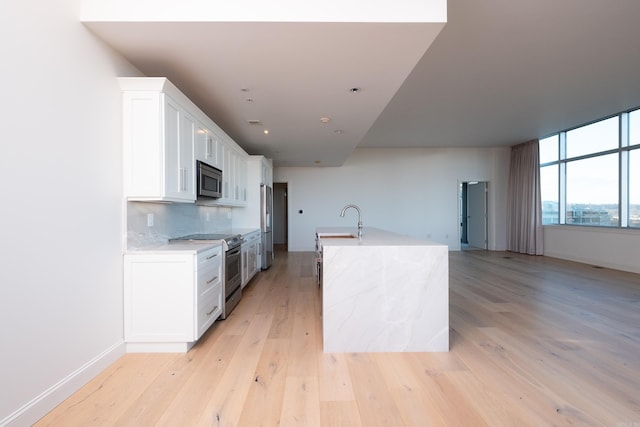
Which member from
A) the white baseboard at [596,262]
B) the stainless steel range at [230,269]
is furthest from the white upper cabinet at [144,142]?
the white baseboard at [596,262]

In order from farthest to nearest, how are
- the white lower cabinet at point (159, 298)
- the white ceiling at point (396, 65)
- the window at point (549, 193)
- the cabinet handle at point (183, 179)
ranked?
the window at point (549, 193) → the cabinet handle at point (183, 179) → the white lower cabinet at point (159, 298) → the white ceiling at point (396, 65)

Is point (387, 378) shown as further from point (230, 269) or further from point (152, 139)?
point (152, 139)

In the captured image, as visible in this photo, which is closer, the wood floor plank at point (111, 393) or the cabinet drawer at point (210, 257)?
the wood floor plank at point (111, 393)

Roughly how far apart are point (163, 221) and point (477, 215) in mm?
8518

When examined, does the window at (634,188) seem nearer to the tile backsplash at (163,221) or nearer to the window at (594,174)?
the window at (594,174)

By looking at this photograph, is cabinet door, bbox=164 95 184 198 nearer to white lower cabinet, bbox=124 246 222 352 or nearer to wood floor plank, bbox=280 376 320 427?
white lower cabinet, bbox=124 246 222 352

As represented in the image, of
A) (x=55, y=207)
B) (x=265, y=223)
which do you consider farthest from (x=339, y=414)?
(x=265, y=223)

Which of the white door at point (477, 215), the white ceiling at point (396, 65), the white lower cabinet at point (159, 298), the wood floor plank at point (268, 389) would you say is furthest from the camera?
the white door at point (477, 215)

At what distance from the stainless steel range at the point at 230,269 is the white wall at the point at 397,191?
4.72m

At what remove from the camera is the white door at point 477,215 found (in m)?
8.56

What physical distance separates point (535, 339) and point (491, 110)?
402 centimetres

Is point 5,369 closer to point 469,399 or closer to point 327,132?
point 469,399

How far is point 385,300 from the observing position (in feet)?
8.02

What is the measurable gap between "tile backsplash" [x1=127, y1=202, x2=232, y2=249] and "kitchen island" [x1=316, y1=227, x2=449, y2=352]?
61.6 inches
